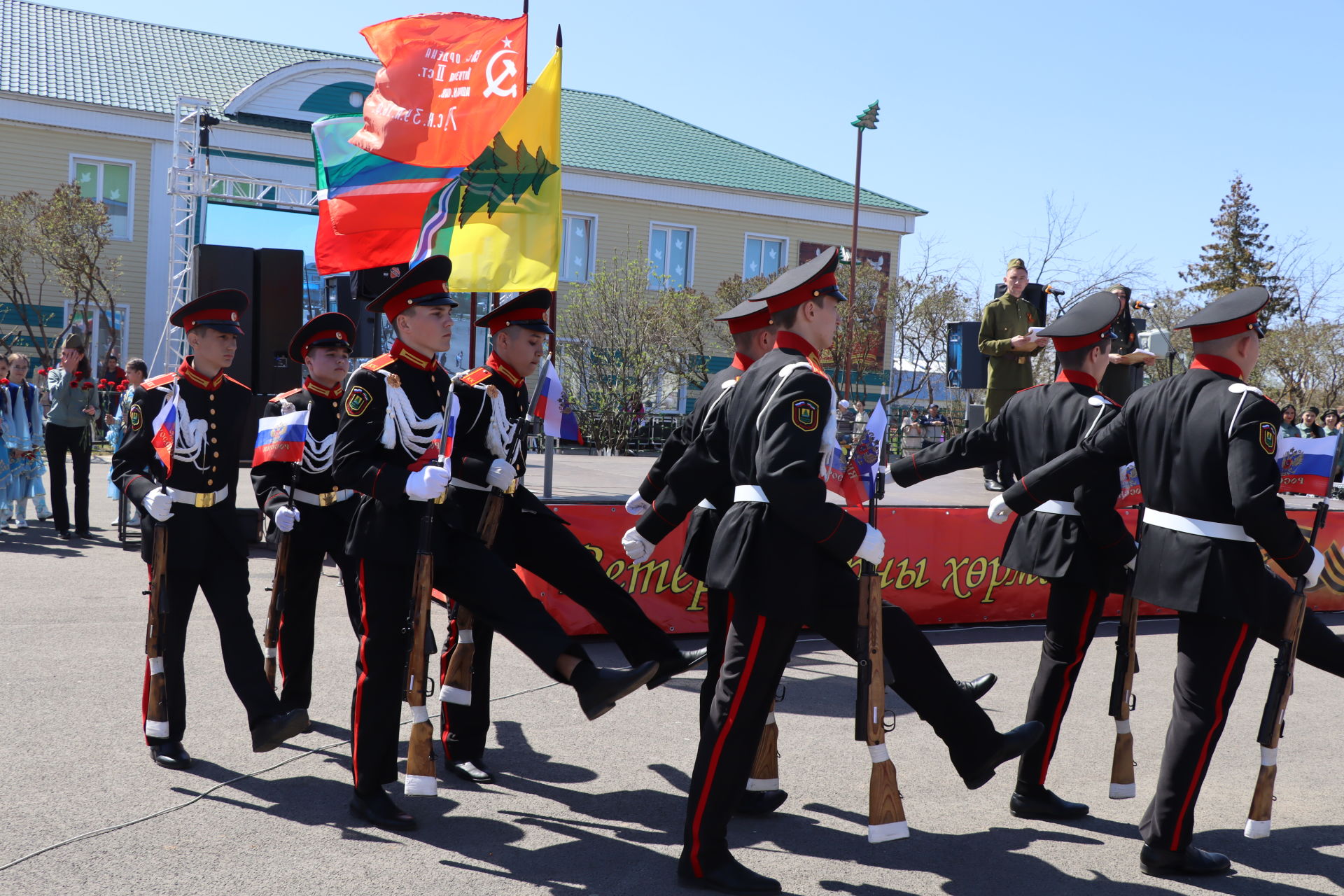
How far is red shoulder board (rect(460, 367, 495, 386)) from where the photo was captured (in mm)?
5039

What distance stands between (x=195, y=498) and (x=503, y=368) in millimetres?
1447

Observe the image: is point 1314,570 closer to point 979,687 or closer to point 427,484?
point 979,687

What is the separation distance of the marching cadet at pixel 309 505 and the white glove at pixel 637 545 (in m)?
1.36

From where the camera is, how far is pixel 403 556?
4.41 metres

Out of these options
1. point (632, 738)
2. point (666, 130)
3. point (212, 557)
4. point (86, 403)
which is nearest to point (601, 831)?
point (632, 738)

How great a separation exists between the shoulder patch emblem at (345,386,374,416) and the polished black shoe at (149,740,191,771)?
1.74m

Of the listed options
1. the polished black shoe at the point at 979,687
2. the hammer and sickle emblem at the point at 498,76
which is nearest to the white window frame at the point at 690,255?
the hammer and sickle emblem at the point at 498,76

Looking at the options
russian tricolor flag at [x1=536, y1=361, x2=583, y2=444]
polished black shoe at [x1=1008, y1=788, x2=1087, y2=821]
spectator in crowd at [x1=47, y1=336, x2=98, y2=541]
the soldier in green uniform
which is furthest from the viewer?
spectator in crowd at [x1=47, y1=336, x2=98, y2=541]

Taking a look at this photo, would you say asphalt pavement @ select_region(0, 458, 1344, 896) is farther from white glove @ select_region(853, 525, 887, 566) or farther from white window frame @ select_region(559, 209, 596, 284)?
white window frame @ select_region(559, 209, 596, 284)

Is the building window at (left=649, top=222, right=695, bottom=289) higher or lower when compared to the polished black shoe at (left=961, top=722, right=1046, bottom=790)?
higher

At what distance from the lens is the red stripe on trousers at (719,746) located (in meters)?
3.83

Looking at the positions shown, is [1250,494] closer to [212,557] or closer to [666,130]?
[212,557]

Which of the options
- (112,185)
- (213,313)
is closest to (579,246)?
(112,185)

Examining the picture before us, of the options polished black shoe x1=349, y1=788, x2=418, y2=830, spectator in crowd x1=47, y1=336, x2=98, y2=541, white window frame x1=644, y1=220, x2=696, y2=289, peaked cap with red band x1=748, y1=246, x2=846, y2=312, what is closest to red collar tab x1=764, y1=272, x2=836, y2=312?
peaked cap with red band x1=748, y1=246, x2=846, y2=312
